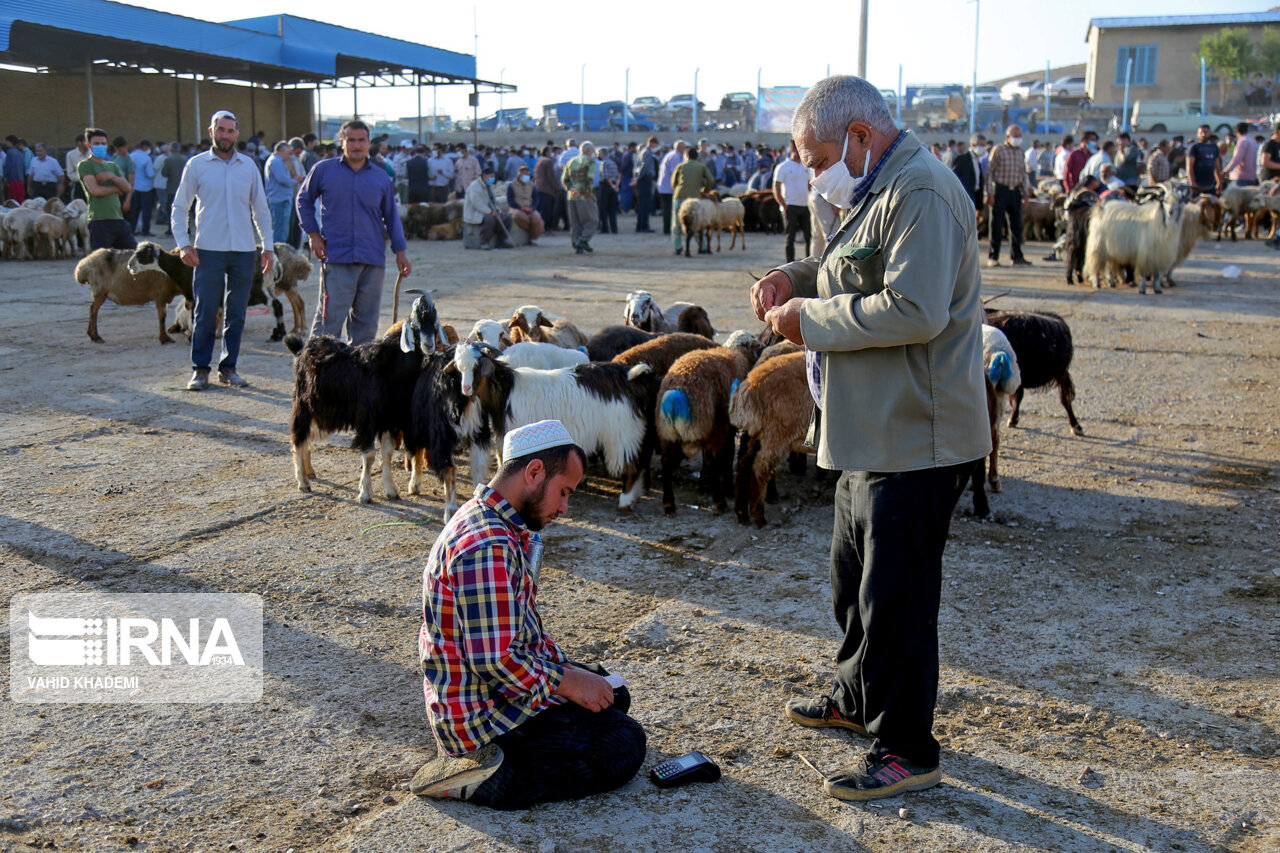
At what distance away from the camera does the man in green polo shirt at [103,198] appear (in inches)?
524

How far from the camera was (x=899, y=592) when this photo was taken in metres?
3.25

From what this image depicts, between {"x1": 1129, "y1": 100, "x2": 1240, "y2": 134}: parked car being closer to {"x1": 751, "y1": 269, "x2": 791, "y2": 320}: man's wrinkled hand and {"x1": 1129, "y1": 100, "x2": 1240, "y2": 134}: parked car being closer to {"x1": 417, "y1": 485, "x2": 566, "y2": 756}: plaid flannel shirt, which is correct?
{"x1": 751, "y1": 269, "x2": 791, "y2": 320}: man's wrinkled hand

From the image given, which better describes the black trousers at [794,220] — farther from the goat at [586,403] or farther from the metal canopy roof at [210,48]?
the metal canopy roof at [210,48]

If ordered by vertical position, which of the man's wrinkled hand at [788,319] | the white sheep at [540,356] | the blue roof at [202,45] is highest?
the blue roof at [202,45]

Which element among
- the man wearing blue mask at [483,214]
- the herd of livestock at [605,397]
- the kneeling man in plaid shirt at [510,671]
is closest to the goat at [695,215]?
the man wearing blue mask at [483,214]

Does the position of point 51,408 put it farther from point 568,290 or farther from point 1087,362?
point 1087,362

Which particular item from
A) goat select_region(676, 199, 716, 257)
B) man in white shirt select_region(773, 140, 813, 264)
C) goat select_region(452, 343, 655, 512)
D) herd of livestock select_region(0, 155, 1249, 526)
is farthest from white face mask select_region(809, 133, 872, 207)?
goat select_region(676, 199, 716, 257)

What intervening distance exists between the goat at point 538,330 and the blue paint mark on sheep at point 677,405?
201cm

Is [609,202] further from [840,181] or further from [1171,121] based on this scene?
[1171,121]

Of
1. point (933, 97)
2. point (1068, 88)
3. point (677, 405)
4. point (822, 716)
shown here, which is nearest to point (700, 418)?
point (677, 405)

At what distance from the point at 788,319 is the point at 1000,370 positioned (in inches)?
142

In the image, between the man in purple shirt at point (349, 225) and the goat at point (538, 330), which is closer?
the goat at point (538, 330)

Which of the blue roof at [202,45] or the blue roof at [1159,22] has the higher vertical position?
the blue roof at [1159,22]

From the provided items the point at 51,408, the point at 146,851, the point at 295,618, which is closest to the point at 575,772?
the point at 146,851
